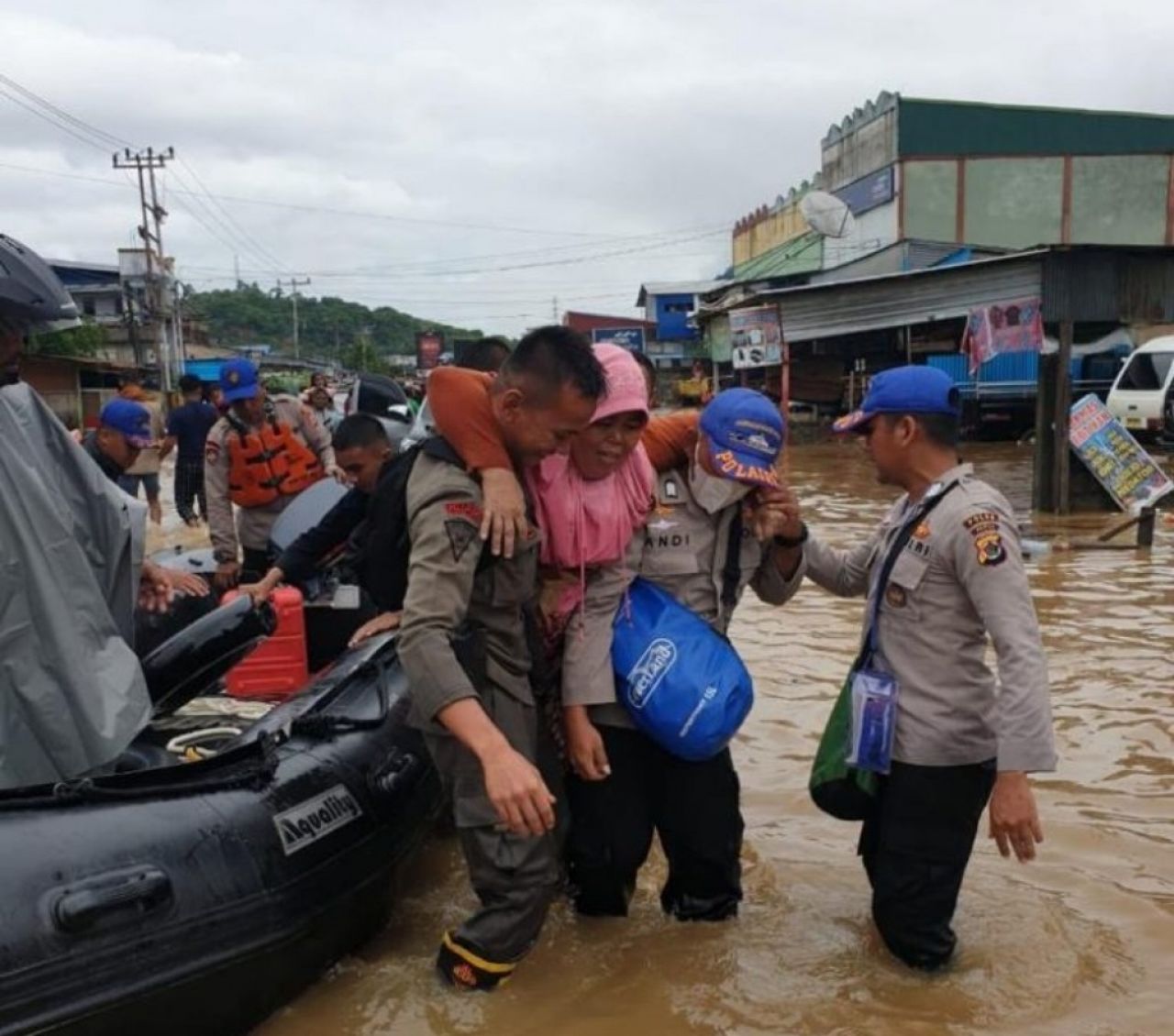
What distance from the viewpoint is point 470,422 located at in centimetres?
251

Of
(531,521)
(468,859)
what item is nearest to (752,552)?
(531,521)

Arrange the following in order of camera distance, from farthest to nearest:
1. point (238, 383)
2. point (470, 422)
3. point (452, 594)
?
point (238, 383)
point (470, 422)
point (452, 594)

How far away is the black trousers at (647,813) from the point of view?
298cm

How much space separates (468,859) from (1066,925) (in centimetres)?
184

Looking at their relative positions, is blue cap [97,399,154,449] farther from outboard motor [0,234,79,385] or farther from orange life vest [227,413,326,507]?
outboard motor [0,234,79,385]

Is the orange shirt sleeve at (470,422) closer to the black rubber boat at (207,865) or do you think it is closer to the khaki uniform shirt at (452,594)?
the khaki uniform shirt at (452,594)

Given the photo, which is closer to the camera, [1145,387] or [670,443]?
[670,443]

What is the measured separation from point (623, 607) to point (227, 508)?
12.2ft

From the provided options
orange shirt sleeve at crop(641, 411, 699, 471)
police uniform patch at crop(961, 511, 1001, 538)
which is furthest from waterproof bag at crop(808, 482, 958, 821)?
orange shirt sleeve at crop(641, 411, 699, 471)

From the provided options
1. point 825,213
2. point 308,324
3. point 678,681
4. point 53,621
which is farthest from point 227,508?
point 308,324

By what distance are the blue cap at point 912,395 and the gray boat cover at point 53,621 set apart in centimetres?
193

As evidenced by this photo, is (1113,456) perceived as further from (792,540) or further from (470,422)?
(470,422)

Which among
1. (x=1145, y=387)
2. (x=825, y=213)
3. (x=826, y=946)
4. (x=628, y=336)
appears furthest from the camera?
(x=628, y=336)

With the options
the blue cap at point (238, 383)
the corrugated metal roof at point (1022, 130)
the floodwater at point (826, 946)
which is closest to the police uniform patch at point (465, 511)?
the floodwater at point (826, 946)
